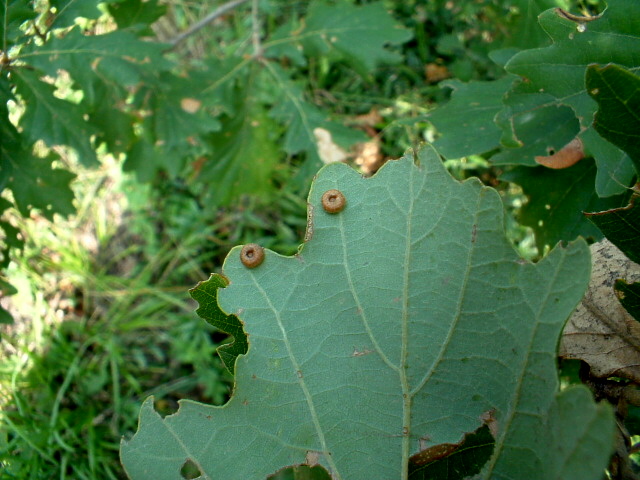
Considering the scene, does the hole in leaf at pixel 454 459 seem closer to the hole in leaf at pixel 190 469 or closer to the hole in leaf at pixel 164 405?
the hole in leaf at pixel 190 469

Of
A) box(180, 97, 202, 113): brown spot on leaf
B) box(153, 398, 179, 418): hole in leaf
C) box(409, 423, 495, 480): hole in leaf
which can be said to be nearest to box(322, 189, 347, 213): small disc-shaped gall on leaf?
box(409, 423, 495, 480): hole in leaf

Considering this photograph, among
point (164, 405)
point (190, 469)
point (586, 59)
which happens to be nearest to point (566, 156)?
point (586, 59)

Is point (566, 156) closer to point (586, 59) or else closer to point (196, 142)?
point (586, 59)

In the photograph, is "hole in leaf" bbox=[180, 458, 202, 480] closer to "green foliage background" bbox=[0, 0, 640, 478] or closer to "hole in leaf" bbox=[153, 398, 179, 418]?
"green foliage background" bbox=[0, 0, 640, 478]

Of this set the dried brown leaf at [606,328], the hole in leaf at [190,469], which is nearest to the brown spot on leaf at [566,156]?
the dried brown leaf at [606,328]

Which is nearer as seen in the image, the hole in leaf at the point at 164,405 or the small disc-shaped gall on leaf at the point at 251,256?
the small disc-shaped gall on leaf at the point at 251,256

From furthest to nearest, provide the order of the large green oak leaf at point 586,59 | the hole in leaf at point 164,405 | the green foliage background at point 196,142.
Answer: the hole in leaf at point 164,405 → the green foliage background at point 196,142 → the large green oak leaf at point 586,59

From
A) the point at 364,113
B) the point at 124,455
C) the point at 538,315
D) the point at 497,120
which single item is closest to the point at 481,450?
the point at 538,315
